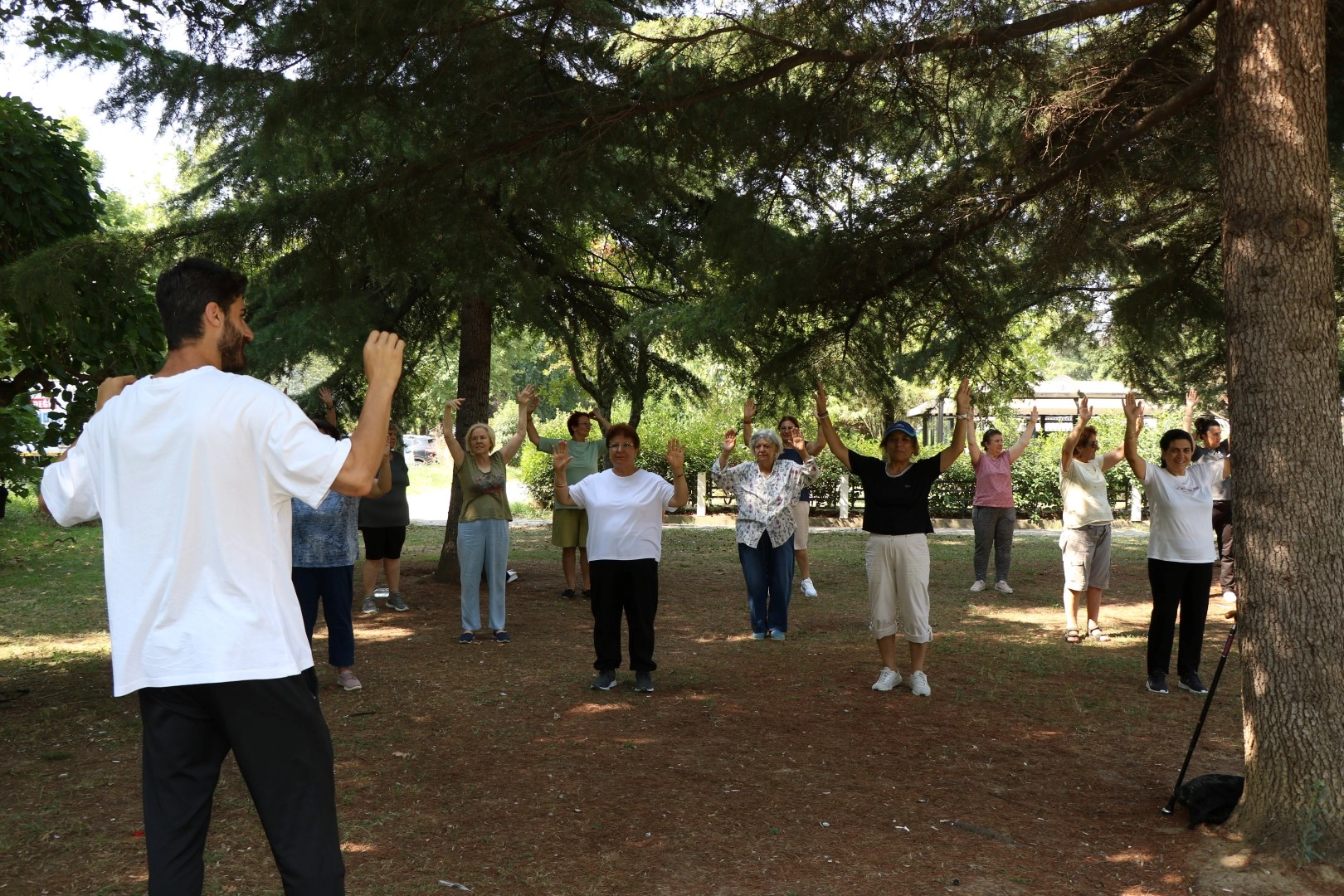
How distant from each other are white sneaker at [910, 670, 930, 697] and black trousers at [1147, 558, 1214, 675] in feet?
5.32

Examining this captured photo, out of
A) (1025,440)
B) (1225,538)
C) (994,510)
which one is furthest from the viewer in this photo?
(994,510)

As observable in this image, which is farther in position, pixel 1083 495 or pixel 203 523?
pixel 1083 495

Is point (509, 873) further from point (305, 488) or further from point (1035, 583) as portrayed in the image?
point (1035, 583)

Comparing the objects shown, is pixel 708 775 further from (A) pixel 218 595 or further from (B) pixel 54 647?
(B) pixel 54 647

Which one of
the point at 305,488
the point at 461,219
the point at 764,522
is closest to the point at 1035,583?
the point at 764,522

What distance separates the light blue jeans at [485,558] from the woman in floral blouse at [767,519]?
1908 mm

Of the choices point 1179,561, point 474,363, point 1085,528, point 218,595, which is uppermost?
point 474,363

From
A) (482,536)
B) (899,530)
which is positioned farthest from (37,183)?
(899,530)

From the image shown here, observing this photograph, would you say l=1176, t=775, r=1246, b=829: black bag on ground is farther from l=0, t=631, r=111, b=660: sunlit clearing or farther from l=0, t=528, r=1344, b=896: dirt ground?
l=0, t=631, r=111, b=660: sunlit clearing

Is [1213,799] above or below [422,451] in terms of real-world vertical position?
below

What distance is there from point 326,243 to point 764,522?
4.11 meters

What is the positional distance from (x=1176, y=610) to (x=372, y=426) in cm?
664

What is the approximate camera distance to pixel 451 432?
801 cm

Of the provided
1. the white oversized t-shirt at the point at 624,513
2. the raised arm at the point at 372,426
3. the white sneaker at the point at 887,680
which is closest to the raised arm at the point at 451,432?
the white oversized t-shirt at the point at 624,513
